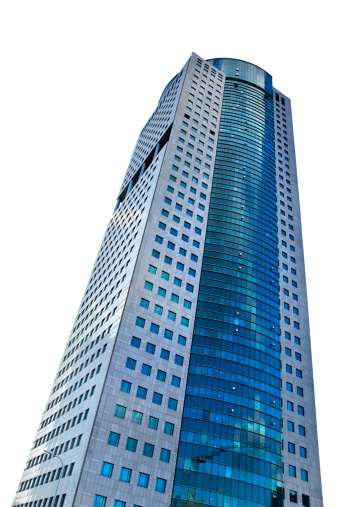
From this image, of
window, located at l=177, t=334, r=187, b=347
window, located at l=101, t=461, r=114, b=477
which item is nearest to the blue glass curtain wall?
window, located at l=177, t=334, r=187, b=347

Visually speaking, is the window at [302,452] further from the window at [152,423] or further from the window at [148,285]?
the window at [148,285]

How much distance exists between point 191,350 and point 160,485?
2003cm

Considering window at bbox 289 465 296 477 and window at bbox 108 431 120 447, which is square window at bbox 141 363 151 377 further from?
window at bbox 289 465 296 477

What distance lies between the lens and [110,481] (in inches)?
2031

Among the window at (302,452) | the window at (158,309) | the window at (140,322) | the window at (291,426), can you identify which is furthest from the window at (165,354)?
the window at (302,452)

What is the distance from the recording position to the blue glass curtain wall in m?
58.6

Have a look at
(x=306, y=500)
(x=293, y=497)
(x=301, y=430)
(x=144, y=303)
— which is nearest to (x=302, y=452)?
(x=301, y=430)

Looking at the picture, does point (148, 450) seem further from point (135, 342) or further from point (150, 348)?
point (135, 342)

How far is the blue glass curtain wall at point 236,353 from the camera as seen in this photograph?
58625 millimetres

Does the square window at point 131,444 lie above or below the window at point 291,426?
below

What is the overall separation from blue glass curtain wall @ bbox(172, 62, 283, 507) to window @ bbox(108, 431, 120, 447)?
9.37 metres

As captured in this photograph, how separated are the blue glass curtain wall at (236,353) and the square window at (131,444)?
6.93m

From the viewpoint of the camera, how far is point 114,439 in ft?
179

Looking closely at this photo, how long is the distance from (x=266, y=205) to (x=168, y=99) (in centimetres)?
4332
